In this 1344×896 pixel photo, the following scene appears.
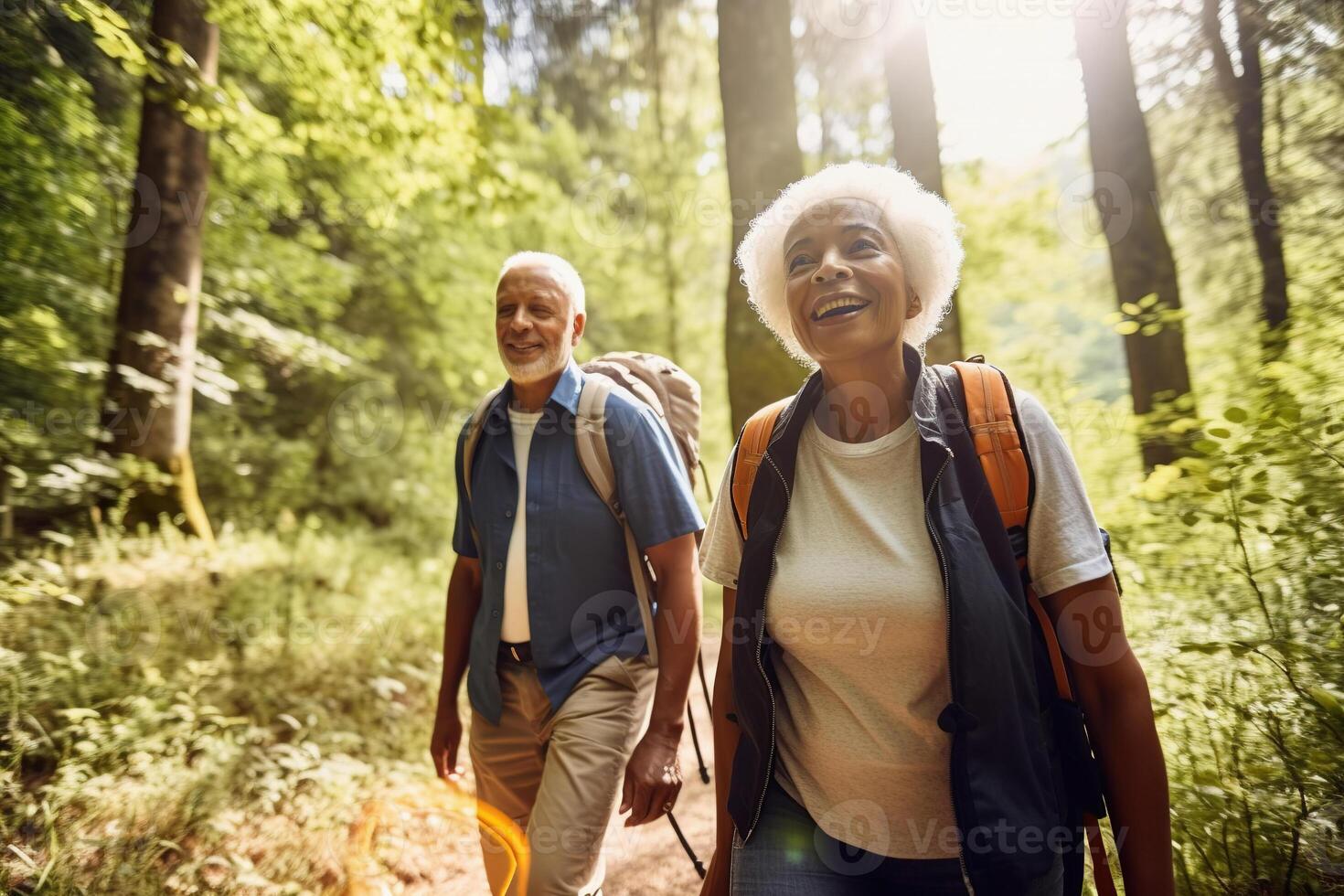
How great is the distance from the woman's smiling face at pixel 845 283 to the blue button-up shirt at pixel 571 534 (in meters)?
0.81

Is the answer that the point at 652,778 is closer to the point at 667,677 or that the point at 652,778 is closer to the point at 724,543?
the point at 667,677

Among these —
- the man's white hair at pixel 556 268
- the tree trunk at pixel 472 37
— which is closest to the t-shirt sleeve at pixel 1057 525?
the man's white hair at pixel 556 268

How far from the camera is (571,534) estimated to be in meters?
2.48

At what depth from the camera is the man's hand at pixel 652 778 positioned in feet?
7.43

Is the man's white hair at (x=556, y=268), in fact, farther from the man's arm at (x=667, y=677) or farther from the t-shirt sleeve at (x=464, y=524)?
the man's arm at (x=667, y=677)

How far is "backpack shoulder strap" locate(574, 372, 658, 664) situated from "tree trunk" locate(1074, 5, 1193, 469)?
511 cm

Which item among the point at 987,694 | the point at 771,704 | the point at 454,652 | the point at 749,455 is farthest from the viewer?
the point at 454,652

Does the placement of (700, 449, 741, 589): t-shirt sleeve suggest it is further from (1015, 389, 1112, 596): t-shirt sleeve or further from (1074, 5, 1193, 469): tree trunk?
(1074, 5, 1193, 469): tree trunk

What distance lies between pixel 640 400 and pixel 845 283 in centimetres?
122

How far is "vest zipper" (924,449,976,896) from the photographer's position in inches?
56.2
